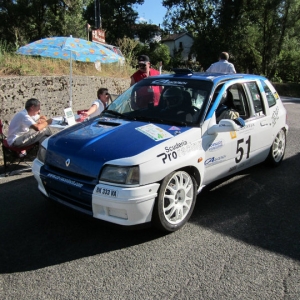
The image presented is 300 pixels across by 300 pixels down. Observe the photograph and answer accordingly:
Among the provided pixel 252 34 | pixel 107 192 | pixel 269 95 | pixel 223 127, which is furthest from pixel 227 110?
pixel 252 34

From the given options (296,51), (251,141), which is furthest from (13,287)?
(296,51)

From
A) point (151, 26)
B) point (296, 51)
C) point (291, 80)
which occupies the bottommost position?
point (291, 80)

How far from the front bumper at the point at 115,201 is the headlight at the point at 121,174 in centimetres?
7

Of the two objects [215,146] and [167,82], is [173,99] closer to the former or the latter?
[167,82]

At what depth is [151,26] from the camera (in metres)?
43.5

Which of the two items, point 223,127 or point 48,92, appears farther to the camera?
point 48,92

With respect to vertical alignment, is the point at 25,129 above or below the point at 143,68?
below

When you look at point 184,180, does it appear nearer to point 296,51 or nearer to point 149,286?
point 149,286

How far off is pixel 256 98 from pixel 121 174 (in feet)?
9.28

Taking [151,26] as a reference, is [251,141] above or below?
below

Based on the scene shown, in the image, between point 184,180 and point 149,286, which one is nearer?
point 149,286

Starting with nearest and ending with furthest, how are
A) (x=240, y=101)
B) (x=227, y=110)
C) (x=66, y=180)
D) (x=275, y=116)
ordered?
(x=66, y=180), (x=227, y=110), (x=240, y=101), (x=275, y=116)

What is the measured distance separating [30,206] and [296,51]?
32.2 meters

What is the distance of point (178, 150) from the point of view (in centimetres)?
360
